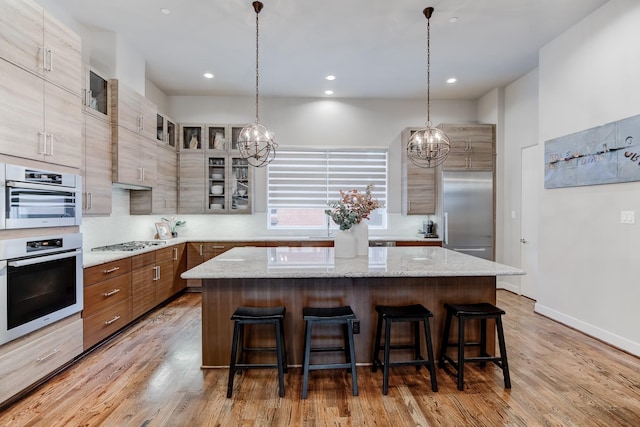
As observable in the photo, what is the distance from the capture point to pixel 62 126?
2598 mm

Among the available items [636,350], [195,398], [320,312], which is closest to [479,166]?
[636,350]

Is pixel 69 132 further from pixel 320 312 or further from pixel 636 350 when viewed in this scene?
pixel 636 350

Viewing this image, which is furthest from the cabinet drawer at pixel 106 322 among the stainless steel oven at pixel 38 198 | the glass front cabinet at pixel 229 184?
the glass front cabinet at pixel 229 184

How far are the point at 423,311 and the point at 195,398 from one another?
5.71ft

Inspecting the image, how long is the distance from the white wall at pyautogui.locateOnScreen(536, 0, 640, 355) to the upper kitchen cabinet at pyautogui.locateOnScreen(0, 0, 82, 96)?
4908mm

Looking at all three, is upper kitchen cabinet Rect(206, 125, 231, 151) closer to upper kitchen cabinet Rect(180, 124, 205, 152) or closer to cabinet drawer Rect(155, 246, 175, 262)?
upper kitchen cabinet Rect(180, 124, 205, 152)

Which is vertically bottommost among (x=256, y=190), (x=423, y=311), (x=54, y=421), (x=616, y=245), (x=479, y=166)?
(x=54, y=421)

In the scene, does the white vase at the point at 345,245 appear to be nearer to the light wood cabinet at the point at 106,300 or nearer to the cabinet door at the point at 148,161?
the light wood cabinet at the point at 106,300

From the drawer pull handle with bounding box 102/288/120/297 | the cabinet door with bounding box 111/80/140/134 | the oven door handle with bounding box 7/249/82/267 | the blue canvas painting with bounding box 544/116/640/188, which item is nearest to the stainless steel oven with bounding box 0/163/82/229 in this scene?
the oven door handle with bounding box 7/249/82/267

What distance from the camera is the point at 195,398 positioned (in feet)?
7.61

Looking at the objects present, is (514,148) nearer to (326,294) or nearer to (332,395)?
(326,294)

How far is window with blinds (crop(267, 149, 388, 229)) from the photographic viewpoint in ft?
19.4

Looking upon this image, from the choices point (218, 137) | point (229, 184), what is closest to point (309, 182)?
point (229, 184)

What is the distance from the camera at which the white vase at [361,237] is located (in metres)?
3.12
